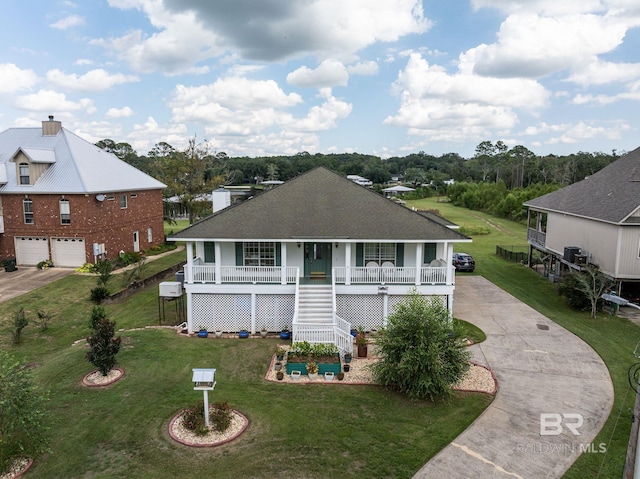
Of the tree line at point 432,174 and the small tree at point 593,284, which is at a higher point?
the tree line at point 432,174

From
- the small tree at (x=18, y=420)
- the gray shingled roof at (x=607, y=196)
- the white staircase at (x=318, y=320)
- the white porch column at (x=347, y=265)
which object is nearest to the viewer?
the small tree at (x=18, y=420)

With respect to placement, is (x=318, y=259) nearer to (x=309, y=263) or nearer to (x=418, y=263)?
(x=309, y=263)

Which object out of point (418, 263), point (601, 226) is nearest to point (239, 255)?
point (418, 263)

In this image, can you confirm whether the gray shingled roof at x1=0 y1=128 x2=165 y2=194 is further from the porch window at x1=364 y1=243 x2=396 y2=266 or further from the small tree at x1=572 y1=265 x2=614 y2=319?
the small tree at x1=572 y1=265 x2=614 y2=319

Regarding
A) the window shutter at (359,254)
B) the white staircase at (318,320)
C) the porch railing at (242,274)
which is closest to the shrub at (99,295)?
the porch railing at (242,274)

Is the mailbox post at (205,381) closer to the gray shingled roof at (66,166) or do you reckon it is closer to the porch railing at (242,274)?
the porch railing at (242,274)

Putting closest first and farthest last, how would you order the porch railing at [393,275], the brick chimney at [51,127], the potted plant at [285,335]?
the potted plant at [285,335] → the porch railing at [393,275] → the brick chimney at [51,127]

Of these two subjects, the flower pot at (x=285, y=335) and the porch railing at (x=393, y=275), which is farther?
the porch railing at (x=393, y=275)
